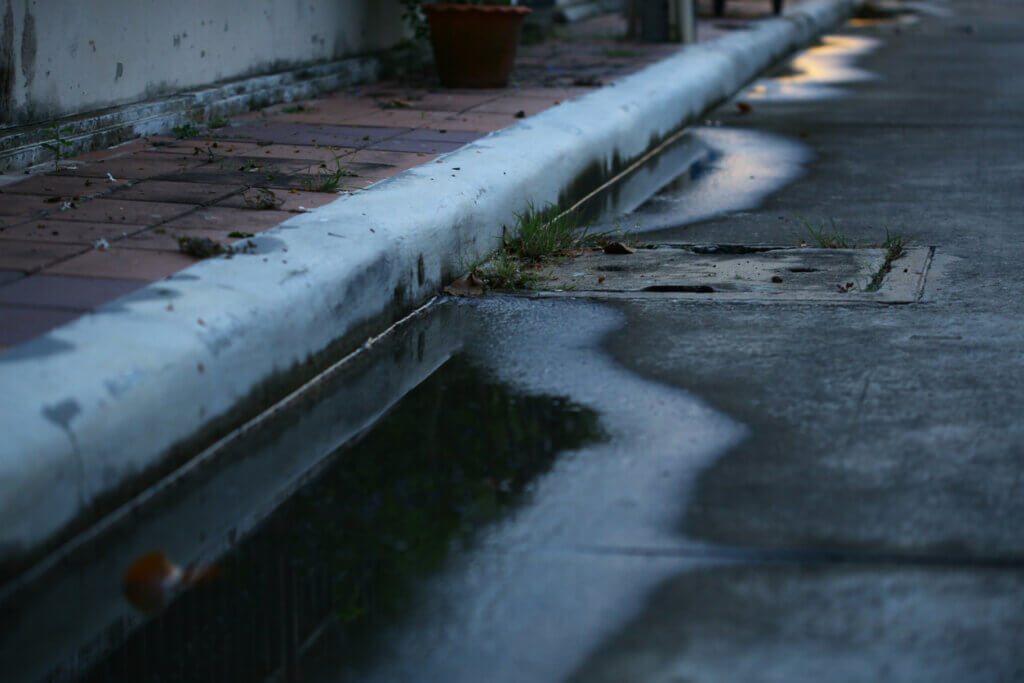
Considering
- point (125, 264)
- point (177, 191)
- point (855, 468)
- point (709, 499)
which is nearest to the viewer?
point (709, 499)

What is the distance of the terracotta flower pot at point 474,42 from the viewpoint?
6.97 m

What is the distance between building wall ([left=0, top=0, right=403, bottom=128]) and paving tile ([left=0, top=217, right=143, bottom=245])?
106 centimetres

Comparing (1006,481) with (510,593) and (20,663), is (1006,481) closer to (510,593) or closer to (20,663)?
(510,593)

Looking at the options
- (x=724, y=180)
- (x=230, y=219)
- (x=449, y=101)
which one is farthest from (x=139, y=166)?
(x=724, y=180)

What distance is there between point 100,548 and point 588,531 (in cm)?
86

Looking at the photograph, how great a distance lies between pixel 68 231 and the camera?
356 cm

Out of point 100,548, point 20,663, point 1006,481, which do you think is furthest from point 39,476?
point 1006,481

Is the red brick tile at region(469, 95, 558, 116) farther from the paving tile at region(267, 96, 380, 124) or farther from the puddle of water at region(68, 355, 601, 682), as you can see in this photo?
the puddle of water at region(68, 355, 601, 682)

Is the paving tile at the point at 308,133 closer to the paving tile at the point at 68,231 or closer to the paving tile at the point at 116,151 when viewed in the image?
the paving tile at the point at 116,151

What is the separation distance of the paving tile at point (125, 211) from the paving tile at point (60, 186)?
0.16 meters

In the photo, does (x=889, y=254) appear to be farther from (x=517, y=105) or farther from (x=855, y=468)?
(x=517, y=105)

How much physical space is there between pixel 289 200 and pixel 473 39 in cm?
329

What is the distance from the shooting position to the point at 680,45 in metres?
9.92

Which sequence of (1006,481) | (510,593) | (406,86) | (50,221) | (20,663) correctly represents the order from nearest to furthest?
(20,663), (510,593), (1006,481), (50,221), (406,86)
